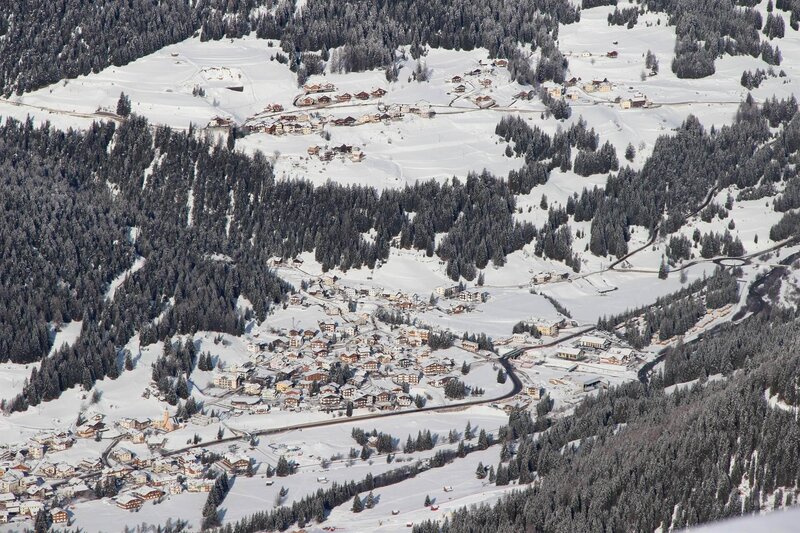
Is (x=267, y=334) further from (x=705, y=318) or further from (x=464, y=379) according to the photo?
(x=705, y=318)

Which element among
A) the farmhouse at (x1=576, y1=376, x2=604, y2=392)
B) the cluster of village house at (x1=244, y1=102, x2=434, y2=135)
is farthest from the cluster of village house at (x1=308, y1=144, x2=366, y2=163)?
the farmhouse at (x1=576, y1=376, x2=604, y2=392)

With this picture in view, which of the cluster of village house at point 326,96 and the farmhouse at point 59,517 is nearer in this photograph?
the farmhouse at point 59,517

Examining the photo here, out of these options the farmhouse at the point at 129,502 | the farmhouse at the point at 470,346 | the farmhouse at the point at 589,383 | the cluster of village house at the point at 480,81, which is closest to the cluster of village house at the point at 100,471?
the farmhouse at the point at 129,502

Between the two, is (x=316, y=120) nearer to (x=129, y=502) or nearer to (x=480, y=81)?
(x=480, y=81)

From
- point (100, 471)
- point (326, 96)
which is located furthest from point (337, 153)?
point (100, 471)

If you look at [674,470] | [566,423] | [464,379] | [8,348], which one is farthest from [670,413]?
[8,348]

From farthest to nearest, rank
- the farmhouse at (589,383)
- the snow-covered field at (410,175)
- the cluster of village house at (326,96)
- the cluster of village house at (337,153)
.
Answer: the cluster of village house at (326,96) < the cluster of village house at (337,153) < the farmhouse at (589,383) < the snow-covered field at (410,175)

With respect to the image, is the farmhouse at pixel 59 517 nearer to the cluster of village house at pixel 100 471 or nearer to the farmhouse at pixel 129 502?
the cluster of village house at pixel 100 471

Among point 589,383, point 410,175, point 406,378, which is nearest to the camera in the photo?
point 589,383

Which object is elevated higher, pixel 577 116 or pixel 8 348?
pixel 577 116
